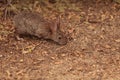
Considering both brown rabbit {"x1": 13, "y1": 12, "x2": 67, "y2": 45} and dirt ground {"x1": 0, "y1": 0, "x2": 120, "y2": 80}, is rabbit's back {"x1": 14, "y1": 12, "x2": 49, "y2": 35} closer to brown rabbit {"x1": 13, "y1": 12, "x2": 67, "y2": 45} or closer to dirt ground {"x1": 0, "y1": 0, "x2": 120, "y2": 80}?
A: brown rabbit {"x1": 13, "y1": 12, "x2": 67, "y2": 45}

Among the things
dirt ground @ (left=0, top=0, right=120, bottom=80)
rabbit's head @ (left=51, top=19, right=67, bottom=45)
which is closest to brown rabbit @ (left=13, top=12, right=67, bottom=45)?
rabbit's head @ (left=51, top=19, right=67, bottom=45)

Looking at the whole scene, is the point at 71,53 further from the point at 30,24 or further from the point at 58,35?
the point at 30,24

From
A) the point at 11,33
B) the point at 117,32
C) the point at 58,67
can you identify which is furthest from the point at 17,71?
the point at 117,32

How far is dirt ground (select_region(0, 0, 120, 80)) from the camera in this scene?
20.0 feet

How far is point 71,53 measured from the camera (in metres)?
6.71

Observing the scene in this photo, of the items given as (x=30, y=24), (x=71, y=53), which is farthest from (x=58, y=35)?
(x=30, y=24)

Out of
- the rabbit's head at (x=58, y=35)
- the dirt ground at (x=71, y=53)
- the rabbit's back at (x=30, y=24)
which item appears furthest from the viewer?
the rabbit's back at (x=30, y=24)

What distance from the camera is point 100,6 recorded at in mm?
8516

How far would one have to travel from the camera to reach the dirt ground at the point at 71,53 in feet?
20.0

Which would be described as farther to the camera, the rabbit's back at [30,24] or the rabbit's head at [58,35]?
the rabbit's back at [30,24]

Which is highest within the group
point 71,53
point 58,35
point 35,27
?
point 35,27

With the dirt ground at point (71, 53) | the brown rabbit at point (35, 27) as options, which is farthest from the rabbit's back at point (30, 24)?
the dirt ground at point (71, 53)

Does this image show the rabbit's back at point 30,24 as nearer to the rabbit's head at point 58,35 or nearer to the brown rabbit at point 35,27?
the brown rabbit at point 35,27

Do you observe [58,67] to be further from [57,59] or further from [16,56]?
[16,56]
